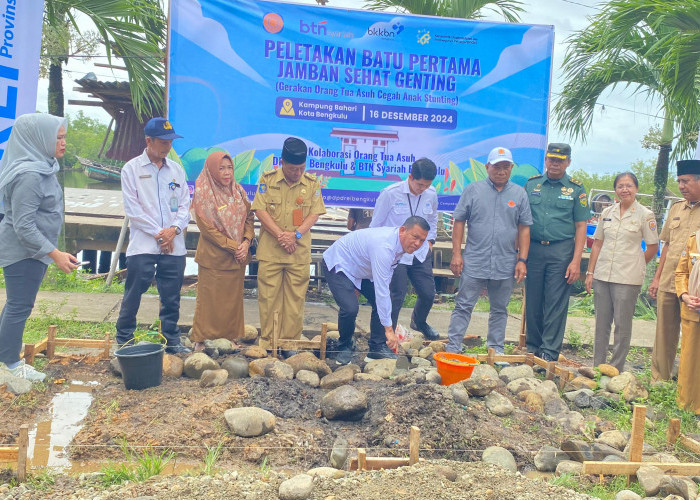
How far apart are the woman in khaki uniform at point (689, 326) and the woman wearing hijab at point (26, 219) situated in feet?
14.4

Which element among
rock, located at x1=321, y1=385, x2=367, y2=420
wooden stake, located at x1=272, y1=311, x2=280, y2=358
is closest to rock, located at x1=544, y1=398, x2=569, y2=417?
rock, located at x1=321, y1=385, x2=367, y2=420

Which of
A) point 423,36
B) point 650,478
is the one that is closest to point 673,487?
point 650,478

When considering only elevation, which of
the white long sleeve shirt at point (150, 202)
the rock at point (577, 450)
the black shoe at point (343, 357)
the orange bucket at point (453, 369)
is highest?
the white long sleeve shirt at point (150, 202)

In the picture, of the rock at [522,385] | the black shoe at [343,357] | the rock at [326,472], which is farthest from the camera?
the black shoe at [343,357]

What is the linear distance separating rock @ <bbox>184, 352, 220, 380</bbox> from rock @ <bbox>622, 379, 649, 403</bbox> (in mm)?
3153

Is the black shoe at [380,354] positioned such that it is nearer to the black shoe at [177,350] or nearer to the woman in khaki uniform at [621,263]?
the black shoe at [177,350]

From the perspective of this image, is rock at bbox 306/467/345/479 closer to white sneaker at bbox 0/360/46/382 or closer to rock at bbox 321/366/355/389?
rock at bbox 321/366/355/389

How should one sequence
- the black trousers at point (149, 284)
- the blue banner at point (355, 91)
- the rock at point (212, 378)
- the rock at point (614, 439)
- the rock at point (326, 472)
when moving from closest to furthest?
the rock at point (326, 472), the rock at point (614, 439), the rock at point (212, 378), the black trousers at point (149, 284), the blue banner at point (355, 91)

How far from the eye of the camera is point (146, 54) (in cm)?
671

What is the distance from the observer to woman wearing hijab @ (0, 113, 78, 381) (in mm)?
4172

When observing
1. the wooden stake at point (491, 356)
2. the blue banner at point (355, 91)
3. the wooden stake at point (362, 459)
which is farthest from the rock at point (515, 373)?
the blue banner at point (355, 91)

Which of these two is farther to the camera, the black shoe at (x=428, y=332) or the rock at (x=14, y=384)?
the black shoe at (x=428, y=332)

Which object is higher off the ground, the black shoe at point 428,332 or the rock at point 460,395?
the black shoe at point 428,332

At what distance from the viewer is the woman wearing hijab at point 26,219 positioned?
417 centimetres
